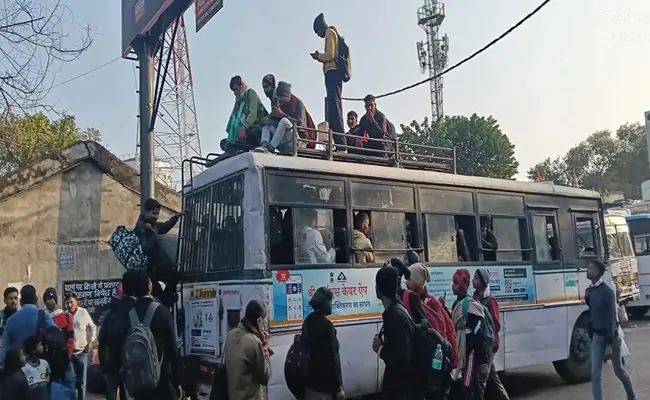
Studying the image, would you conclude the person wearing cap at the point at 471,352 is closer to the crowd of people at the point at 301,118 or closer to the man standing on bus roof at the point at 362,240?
the man standing on bus roof at the point at 362,240

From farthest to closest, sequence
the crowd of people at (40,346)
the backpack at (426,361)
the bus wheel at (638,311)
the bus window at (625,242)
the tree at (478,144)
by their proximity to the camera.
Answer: the tree at (478,144), the bus wheel at (638,311), the bus window at (625,242), the crowd of people at (40,346), the backpack at (426,361)

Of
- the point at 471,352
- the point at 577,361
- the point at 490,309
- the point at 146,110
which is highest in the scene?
the point at 146,110

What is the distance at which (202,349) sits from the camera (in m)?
6.79

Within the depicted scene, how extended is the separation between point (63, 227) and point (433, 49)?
40393 millimetres

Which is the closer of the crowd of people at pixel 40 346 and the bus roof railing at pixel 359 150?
the crowd of people at pixel 40 346

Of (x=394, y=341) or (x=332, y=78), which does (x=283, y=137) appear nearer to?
(x=332, y=78)

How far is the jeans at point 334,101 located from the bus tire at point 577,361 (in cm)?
489

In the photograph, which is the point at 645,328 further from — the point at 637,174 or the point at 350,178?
the point at 637,174

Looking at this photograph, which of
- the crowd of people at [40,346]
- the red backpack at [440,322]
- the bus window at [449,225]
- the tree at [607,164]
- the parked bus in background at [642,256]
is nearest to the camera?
the crowd of people at [40,346]

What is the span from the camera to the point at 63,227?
11.1 metres

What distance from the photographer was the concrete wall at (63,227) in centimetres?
1065

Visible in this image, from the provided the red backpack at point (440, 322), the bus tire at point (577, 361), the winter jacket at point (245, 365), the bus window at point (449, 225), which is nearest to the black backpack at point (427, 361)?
the red backpack at point (440, 322)

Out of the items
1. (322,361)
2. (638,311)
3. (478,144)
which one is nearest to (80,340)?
(322,361)

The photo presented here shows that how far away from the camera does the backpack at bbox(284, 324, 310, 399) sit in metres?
4.61
